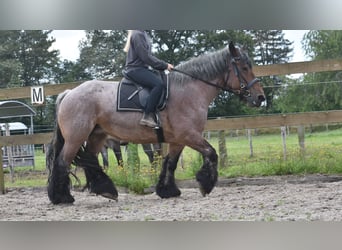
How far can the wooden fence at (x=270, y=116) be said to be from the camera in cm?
384

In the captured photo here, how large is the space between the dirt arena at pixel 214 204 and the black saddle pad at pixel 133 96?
617 mm

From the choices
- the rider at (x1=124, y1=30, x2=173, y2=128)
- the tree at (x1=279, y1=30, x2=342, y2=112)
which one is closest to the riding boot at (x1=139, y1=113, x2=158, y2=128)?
the rider at (x1=124, y1=30, x2=173, y2=128)

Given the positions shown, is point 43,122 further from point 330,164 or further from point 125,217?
point 330,164

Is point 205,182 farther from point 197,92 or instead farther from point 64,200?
point 64,200

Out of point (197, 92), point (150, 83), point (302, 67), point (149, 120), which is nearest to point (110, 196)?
point (149, 120)

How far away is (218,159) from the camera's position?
148 inches

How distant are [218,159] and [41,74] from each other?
4.75ft

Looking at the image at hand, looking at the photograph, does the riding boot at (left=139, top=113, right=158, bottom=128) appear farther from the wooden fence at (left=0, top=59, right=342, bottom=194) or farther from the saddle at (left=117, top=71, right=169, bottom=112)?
the wooden fence at (left=0, top=59, right=342, bottom=194)

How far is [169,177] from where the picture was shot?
3842mm

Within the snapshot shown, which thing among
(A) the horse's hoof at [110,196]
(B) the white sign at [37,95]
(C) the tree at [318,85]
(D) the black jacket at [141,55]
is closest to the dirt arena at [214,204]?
(A) the horse's hoof at [110,196]

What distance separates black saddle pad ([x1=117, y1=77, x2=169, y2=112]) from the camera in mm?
3734

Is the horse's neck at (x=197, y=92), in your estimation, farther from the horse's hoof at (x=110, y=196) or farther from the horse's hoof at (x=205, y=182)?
the horse's hoof at (x=110, y=196)
